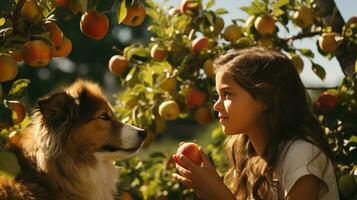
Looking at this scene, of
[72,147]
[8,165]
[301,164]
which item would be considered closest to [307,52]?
[301,164]

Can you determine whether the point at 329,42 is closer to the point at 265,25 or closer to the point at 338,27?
the point at 338,27

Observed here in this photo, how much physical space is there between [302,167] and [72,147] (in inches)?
39.4

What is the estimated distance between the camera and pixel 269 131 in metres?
2.56

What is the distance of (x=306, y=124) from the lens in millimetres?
2578

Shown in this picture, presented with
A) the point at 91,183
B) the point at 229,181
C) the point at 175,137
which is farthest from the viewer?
the point at 175,137

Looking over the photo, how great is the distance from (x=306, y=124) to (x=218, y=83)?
16.1 inches

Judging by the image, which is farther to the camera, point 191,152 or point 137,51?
point 137,51

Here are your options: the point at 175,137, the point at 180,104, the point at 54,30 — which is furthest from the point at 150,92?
the point at 175,137

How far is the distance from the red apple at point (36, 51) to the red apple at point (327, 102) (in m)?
1.50

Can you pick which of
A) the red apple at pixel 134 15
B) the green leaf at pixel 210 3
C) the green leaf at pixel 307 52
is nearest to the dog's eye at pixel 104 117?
the red apple at pixel 134 15

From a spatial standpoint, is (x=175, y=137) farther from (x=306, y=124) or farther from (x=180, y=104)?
(x=306, y=124)

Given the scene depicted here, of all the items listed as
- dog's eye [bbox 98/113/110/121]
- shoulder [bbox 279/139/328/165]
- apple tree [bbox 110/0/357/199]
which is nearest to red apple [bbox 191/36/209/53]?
apple tree [bbox 110/0/357/199]

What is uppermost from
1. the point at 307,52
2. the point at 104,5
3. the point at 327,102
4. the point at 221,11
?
the point at 104,5

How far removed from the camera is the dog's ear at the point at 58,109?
2574 millimetres
